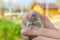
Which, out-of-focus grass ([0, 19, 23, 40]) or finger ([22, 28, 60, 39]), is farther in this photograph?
out-of-focus grass ([0, 19, 23, 40])

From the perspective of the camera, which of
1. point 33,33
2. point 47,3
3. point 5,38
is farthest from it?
point 47,3

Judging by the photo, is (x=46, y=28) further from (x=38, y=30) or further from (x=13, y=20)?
(x=13, y=20)

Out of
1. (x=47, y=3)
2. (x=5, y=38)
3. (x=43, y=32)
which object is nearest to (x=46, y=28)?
(x=43, y=32)

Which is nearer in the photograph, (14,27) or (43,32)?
(43,32)

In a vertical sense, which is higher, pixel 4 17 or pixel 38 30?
pixel 38 30

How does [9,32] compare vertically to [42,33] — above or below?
below

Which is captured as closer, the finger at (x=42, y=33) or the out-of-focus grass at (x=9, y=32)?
the finger at (x=42, y=33)

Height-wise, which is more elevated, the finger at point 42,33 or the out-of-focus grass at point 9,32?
the finger at point 42,33

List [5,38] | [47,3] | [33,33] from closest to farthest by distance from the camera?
[33,33] < [5,38] < [47,3]

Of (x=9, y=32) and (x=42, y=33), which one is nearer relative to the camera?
(x=42, y=33)

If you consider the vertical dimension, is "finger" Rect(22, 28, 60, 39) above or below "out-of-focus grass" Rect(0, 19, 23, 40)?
above

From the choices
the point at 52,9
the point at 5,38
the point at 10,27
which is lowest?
the point at 5,38
